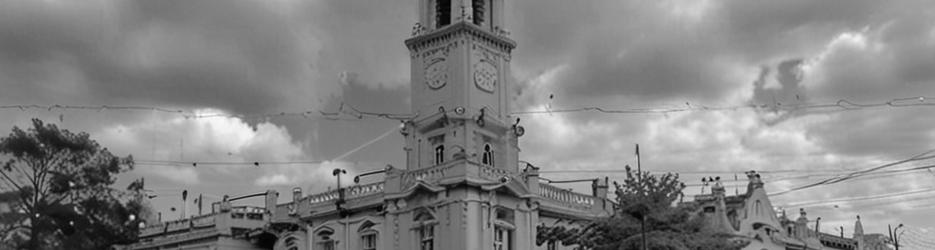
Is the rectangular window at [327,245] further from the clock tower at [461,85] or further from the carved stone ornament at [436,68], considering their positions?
the carved stone ornament at [436,68]

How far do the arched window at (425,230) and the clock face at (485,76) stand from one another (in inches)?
278

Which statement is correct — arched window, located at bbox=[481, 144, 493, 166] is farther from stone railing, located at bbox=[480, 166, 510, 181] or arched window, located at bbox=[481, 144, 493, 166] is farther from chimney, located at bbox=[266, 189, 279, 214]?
chimney, located at bbox=[266, 189, 279, 214]

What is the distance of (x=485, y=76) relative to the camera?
52.5m

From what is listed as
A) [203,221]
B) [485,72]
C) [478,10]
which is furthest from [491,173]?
[203,221]

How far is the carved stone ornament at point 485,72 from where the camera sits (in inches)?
2048

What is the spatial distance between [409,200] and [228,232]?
42.6 feet

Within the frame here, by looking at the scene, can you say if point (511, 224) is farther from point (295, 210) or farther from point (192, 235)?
point (192, 235)

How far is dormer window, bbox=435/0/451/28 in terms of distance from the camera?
53.5 m

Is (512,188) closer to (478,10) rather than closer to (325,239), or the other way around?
(478,10)

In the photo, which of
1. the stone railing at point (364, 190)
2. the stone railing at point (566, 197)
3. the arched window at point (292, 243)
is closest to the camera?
the stone railing at point (364, 190)

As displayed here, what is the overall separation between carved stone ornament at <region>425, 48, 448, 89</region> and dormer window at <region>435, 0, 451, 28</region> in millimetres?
1626

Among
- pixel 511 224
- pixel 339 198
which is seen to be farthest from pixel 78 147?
pixel 511 224

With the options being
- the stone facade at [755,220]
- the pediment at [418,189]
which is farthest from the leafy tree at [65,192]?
the stone facade at [755,220]

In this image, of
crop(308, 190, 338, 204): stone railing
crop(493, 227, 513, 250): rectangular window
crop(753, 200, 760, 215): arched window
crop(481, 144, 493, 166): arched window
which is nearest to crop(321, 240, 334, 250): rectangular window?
crop(308, 190, 338, 204): stone railing
